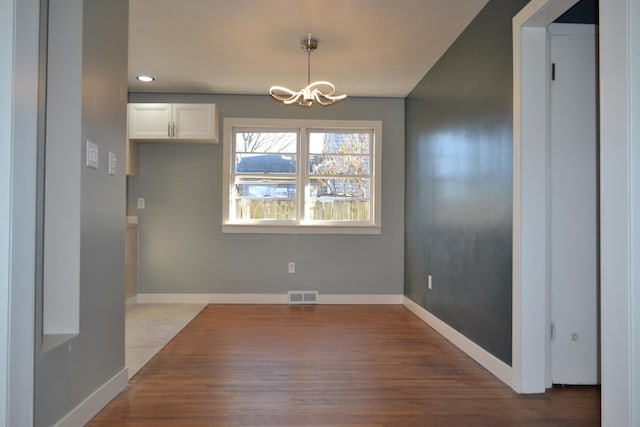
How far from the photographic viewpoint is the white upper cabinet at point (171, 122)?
4797 mm

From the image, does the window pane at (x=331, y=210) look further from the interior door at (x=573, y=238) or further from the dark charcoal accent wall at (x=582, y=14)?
the dark charcoal accent wall at (x=582, y=14)

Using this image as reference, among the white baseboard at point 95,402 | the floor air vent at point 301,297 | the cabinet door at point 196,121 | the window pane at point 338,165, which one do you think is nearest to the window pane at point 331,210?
the window pane at point 338,165

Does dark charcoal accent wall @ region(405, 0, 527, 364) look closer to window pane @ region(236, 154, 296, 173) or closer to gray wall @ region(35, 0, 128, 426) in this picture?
window pane @ region(236, 154, 296, 173)

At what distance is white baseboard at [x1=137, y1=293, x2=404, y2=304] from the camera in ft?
16.6

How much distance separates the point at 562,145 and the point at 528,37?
652 millimetres

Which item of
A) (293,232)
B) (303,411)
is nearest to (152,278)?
(293,232)

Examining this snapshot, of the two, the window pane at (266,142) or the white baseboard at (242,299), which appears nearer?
the white baseboard at (242,299)

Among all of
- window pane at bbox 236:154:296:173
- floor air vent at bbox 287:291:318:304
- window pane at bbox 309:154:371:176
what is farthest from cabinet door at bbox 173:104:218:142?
floor air vent at bbox 287:291:318:304

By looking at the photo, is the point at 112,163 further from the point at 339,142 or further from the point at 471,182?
the point at 339,142

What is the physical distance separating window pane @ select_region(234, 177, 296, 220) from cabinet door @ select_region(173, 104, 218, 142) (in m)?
0.68

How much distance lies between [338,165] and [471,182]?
228 centimetres

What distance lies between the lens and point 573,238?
2.54m

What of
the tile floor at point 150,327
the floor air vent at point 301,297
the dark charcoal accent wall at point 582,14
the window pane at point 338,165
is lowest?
the tile floor at point 150,327

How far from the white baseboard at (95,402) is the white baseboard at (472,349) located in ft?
7.32
